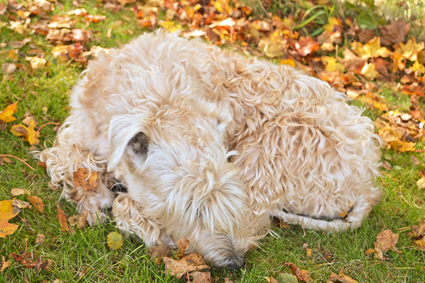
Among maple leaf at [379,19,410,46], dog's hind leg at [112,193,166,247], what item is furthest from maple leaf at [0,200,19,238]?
maple leaf at [379,19,410,46]

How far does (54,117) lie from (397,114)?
14.6 ft

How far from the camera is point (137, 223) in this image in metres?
3.08

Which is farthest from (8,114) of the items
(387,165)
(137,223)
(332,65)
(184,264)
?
(332,65)

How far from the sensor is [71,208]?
10.5ft

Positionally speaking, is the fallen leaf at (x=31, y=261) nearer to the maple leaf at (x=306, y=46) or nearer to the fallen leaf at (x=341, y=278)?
the fallen leaf at (x=341, y=278)

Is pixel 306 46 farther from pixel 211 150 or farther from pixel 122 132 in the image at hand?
pixel 122 132

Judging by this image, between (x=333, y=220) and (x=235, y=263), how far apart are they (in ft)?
3.98

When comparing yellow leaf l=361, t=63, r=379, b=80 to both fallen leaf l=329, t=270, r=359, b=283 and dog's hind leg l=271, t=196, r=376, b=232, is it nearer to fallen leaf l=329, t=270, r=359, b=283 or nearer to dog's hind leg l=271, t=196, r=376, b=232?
dog's hind leg l=271, t=196, r=376, b=232

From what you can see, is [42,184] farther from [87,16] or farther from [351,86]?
[351,86]

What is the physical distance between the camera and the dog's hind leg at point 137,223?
120 inches

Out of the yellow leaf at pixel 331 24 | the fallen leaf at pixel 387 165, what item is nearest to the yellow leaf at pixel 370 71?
the yellow leaf at pixel 331 24

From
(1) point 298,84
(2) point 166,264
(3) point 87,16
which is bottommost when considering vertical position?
(2) point 166,264

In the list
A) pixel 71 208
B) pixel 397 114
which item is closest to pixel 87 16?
pixel 71 208

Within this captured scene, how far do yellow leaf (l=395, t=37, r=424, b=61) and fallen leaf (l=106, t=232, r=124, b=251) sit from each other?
5252mm
